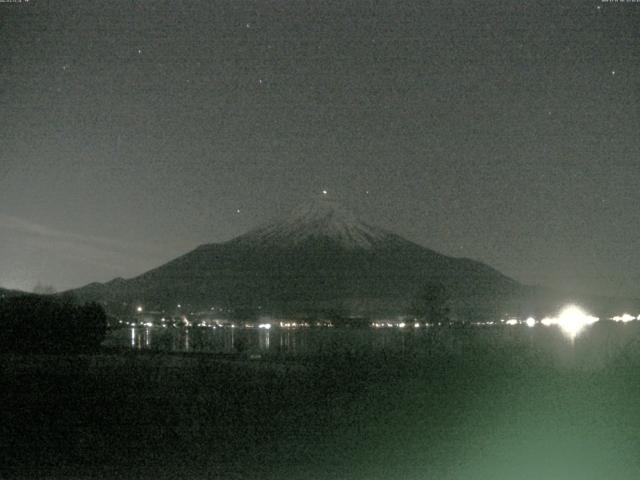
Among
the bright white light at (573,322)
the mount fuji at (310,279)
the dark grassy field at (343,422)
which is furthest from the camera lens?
the mount fuji at (310,279)

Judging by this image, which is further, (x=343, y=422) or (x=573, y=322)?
(x=573, y=322)

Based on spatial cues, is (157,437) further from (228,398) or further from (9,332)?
(9,332)

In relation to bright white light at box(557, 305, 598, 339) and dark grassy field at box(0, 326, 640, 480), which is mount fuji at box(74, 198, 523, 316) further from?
dark grassy field at box(0, 326, 640, 480)

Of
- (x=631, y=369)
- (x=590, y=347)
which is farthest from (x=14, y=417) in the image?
(x=590, y=347)

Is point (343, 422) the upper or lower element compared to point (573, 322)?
lower

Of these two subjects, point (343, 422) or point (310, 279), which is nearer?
point (343, 422)

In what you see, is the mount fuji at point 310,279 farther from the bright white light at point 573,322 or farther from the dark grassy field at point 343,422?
the dark grassy field at point 343,422

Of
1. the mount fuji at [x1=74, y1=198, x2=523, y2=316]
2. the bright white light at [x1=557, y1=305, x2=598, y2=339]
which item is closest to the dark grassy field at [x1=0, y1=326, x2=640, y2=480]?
the bright white light at [x1=557, y1=305, x2=598, y2=339]

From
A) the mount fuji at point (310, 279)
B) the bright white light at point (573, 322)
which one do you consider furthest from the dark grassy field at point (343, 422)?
the mount fuji at point (310, 279)
